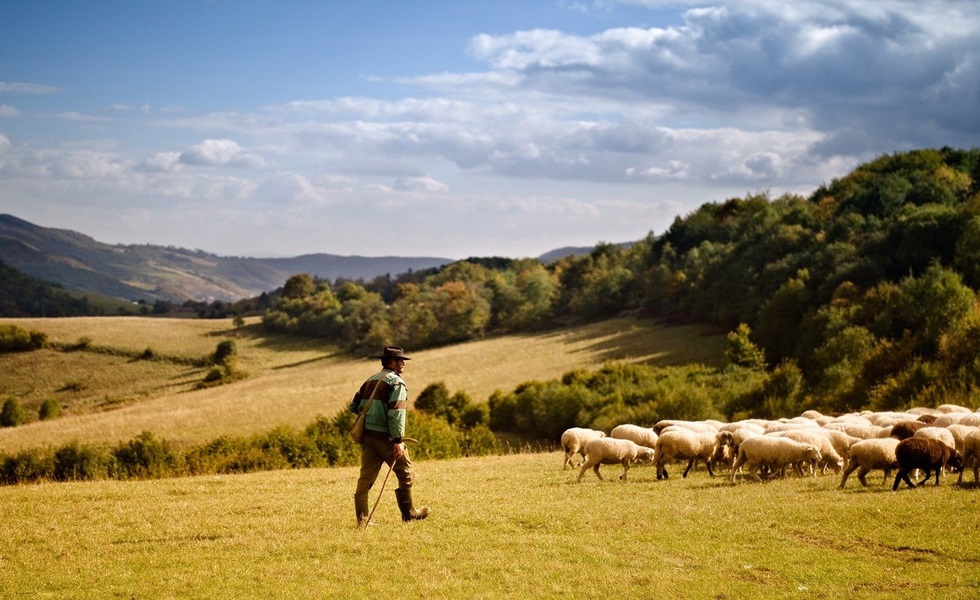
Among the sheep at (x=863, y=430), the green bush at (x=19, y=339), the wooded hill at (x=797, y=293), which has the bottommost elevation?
the green bush at (x=19, y=339)

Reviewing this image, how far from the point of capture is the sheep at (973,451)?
55.9 ft

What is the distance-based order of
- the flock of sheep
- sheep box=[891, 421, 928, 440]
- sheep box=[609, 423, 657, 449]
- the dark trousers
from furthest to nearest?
sheep box=[609, 423, 657, 449], sheep box=[891, 421, 928, 440], the flock of sheep, the dark trousers

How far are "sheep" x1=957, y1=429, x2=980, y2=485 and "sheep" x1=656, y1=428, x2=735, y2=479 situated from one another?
5.16m

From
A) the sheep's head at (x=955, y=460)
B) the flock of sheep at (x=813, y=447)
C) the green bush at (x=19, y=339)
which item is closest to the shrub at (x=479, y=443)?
the flock of sheep at (x=813, y=447)

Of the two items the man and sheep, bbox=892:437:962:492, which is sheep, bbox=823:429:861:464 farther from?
the man

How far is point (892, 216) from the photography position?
3056 inches

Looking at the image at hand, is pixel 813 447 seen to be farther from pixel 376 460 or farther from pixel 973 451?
pixel 376 460

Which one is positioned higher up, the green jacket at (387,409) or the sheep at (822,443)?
the green jacket at (387,409)

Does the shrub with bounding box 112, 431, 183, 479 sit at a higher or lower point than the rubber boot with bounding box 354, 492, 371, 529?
lower

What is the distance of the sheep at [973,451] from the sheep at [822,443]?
309 centimetres

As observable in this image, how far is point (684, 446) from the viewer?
2080 centimetres

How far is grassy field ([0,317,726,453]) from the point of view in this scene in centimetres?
6775

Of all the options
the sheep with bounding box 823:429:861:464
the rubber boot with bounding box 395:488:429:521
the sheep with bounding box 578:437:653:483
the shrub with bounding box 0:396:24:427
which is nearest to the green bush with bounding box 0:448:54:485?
the sheep with bounding box 578:437:653:483

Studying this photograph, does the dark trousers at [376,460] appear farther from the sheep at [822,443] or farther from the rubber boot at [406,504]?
the sheep at [822,443]
